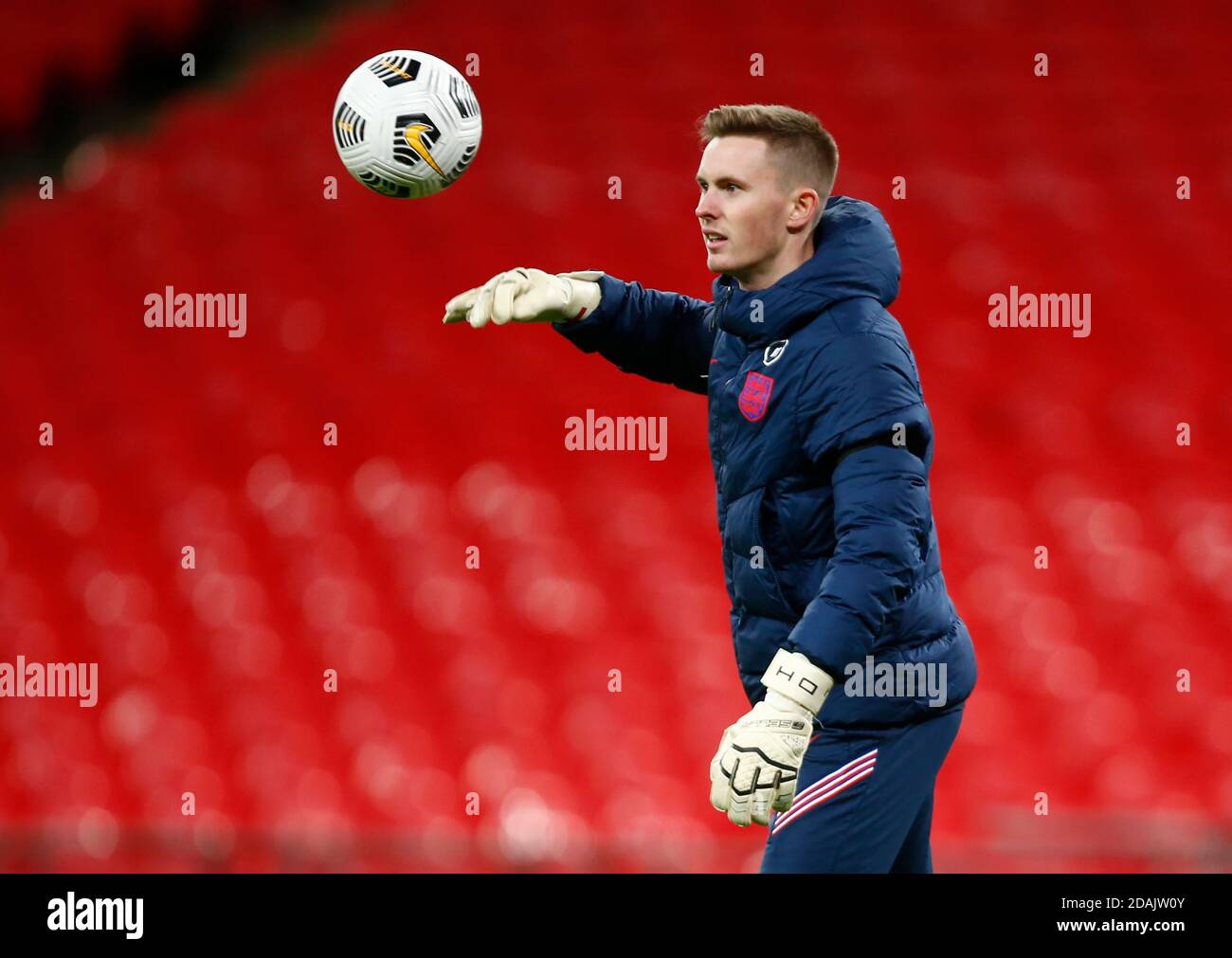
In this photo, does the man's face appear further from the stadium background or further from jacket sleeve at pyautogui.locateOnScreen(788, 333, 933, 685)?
the stadium background

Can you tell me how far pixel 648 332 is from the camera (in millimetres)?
2949

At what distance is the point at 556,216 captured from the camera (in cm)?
638

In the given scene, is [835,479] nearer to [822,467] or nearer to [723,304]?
[822,467]

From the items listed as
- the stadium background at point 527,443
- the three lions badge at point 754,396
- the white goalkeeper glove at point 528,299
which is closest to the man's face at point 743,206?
the three lions badge at point 754,396

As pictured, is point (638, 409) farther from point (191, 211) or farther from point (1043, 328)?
point (191, 211)

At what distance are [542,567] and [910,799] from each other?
3.07 metres

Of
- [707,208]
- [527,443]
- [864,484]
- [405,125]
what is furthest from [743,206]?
[527,443]

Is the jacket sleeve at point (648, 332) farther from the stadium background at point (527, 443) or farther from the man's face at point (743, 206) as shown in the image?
the stadium background at point (527, 443)

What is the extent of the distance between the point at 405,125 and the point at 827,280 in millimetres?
898

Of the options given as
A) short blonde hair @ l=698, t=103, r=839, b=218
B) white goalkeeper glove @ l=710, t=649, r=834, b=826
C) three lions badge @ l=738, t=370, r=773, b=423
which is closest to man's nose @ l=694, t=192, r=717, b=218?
short blonde hair @ l=698, t=103, r=839, b=218

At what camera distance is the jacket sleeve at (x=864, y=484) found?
239 centimetres

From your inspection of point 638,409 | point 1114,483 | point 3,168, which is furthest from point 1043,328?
point 3,168

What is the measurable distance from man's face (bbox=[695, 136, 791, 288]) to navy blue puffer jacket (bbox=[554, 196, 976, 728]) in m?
0.07

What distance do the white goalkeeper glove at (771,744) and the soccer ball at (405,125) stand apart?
1191 mm
